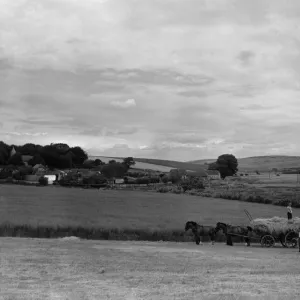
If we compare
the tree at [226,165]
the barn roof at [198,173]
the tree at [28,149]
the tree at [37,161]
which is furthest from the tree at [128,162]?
the tree at [28,149]

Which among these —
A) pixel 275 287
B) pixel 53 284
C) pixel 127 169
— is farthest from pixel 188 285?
pixel 127 169

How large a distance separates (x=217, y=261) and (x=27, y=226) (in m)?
16.2

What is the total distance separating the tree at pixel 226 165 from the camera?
114 meters

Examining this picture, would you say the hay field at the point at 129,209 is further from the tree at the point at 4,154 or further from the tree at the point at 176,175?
the tree at the point at 4,154

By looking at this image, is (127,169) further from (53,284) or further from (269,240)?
(53,284)

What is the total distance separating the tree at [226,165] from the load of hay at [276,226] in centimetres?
8694

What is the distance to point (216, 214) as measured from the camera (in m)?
53.4

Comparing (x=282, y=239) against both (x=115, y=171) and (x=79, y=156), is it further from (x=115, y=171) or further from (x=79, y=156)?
(x=79, y=156)

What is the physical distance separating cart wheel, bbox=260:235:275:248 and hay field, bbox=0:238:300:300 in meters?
2.45

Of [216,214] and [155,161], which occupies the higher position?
[155,161]

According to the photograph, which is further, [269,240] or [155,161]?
[155,161]

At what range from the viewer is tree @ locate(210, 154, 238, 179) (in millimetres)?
114438

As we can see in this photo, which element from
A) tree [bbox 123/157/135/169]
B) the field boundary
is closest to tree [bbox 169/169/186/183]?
tree [bbox 123/157/135/169]

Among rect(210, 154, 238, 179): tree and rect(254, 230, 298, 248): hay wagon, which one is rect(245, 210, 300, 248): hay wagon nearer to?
rect(254, 230, 298, 248): hay wagon
